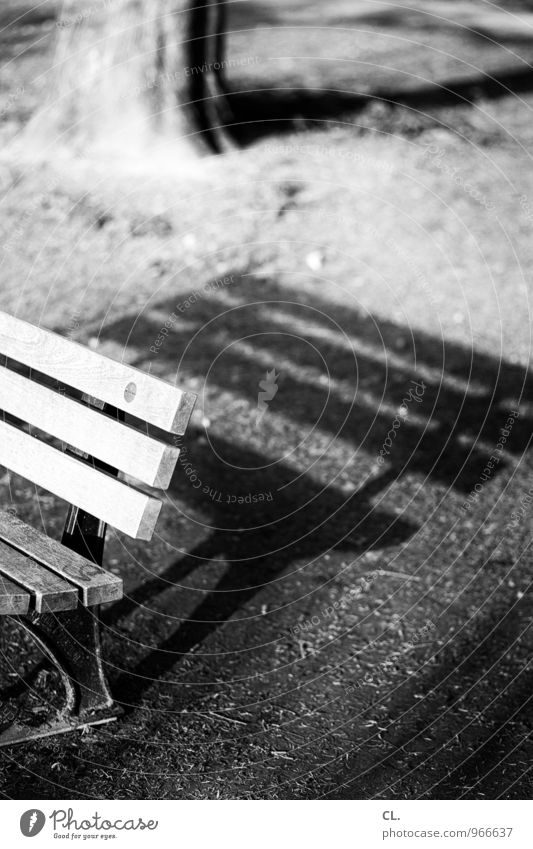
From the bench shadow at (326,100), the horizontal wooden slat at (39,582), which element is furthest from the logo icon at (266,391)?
the bench shadow at (326,100)

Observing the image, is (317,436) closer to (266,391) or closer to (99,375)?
(266,391)

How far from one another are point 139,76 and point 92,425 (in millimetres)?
4797

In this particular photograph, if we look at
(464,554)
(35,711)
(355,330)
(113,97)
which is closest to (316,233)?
(355,330)

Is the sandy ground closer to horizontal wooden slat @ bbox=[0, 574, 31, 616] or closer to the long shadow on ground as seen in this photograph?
the long shadow on ground

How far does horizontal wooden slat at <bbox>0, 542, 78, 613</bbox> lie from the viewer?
2465 mm

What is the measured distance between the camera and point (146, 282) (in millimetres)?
5980

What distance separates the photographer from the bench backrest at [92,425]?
2541 millimetres

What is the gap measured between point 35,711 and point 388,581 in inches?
58.7

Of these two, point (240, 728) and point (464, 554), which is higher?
point (464, 554)

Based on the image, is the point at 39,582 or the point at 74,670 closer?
the point at 39,582

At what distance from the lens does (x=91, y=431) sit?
275 centimetres
